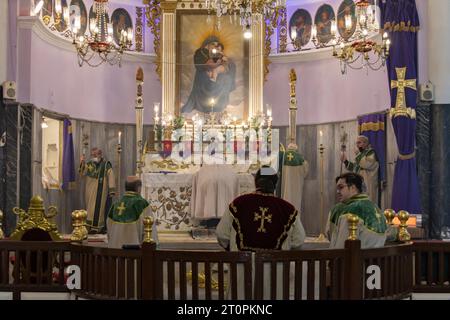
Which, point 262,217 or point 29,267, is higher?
point 262,217

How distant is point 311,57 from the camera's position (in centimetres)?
1738

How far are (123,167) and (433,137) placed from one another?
7.71 metres

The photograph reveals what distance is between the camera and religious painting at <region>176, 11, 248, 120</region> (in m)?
17.2

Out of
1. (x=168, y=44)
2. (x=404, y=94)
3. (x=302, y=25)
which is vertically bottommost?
(x=404, y=94)

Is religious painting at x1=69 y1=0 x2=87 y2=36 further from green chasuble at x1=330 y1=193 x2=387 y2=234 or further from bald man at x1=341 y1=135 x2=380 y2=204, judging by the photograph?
green chasuble at x1=330 y1=193 x2=387 y2=234

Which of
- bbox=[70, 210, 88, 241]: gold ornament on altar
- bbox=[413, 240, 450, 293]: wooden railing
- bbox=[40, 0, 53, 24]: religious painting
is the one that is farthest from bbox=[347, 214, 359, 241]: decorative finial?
bbox=[40, 0, 53, 24]: religious painting

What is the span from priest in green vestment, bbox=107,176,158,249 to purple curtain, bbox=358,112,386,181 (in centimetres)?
701

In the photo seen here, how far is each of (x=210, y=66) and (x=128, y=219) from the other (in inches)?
373

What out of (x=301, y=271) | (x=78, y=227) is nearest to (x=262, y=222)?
(x=301, y=271)

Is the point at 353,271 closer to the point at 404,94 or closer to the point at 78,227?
the point at 78,227

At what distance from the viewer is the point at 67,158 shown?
615 inches

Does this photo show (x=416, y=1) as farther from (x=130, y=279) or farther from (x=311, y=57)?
(x=130, y=279)

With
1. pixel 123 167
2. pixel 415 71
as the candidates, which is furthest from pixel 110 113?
pixel 415 71

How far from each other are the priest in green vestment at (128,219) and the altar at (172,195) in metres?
4.55
